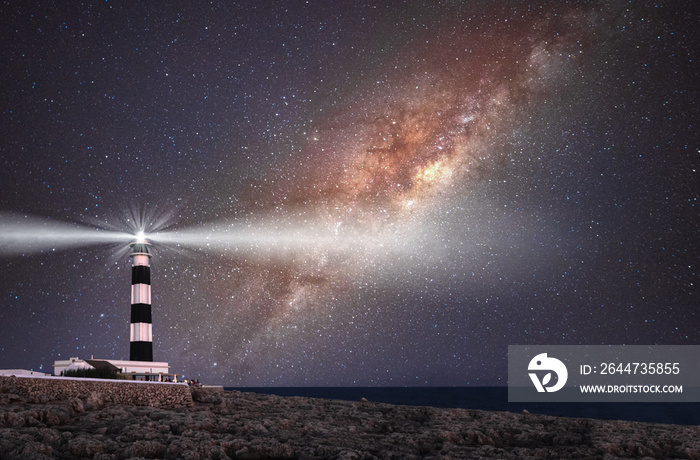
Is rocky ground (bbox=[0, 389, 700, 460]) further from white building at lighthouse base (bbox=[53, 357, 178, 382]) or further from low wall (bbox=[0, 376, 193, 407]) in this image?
white building at lighthouse base (bbox=[53, 357, 178, 382])

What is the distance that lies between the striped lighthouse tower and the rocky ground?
42.1 feet

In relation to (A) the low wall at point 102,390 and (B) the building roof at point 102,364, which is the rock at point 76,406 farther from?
(B) the building roof at point 102,364

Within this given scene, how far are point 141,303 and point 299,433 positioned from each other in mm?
20648

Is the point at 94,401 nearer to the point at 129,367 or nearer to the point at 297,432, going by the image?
the point at 297,432

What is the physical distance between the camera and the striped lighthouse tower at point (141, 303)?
33.6 meters

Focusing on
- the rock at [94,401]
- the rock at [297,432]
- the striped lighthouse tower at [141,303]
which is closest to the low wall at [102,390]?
the rock at [94,401]

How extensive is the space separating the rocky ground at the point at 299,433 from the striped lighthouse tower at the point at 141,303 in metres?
12.8

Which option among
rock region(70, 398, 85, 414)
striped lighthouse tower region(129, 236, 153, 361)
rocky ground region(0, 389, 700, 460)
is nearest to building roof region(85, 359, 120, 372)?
striped lighthouse tower region(129, 236, 153, 361)

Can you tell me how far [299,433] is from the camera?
16578mm

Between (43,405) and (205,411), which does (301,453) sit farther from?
(43,405)

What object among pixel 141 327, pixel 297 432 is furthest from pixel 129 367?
pixel 297 432

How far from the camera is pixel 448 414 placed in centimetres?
2202

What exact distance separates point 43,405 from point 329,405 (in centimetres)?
1047

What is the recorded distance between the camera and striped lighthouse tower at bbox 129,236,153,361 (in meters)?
33.6
